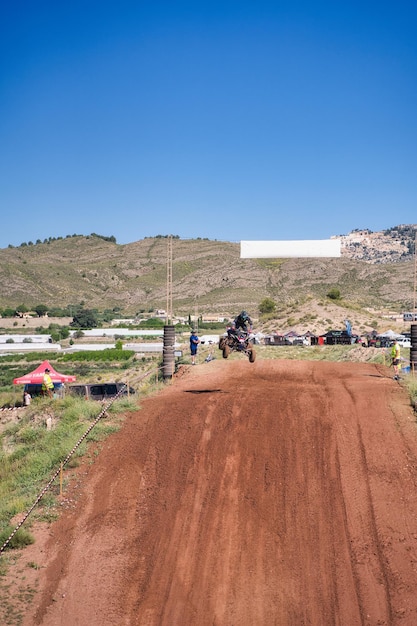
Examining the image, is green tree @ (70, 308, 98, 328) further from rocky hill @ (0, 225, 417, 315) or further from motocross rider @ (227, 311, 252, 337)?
motocross rider @ (227, 311, 252, 337)

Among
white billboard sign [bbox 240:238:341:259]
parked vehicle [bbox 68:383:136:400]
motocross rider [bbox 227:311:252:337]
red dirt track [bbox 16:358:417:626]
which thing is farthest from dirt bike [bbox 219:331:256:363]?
white billboard sign [bbox 240:238:341:259]

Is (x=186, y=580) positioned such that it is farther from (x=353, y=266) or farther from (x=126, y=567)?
(x=353, y=266)

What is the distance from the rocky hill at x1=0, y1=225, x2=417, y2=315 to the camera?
400 ft

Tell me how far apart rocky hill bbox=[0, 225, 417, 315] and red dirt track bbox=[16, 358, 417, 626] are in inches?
3500

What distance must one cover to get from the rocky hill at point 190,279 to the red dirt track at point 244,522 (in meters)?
88.9

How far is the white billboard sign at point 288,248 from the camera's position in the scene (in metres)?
73.9

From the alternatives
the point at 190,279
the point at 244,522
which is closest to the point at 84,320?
the point at 190,279

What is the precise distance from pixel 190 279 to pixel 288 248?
68660 mm

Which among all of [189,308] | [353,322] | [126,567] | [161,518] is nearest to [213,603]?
[126,567]

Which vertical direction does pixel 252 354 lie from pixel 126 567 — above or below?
above

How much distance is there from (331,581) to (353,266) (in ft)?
426

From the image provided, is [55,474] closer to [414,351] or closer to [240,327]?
[240,327]

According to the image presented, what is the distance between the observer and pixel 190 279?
144 meters

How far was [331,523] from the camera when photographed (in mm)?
13117
